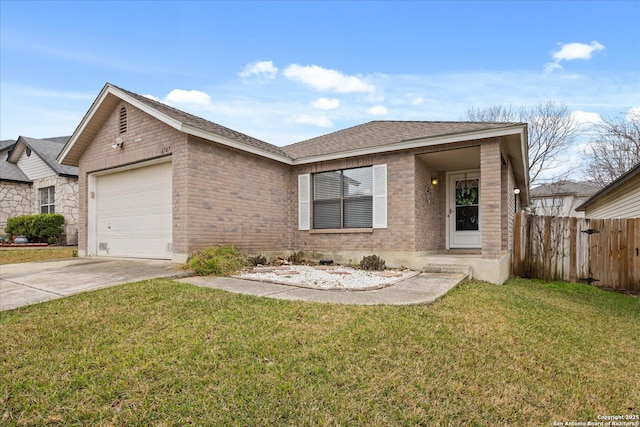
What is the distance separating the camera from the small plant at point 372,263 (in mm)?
8172

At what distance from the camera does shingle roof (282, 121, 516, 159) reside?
8477mm

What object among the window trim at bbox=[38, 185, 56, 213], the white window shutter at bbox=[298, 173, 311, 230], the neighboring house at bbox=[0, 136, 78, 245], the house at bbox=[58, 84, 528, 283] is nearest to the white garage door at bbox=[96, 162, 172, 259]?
the house at bbox=[58, 84, 528, 283]

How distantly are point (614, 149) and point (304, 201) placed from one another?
21760 mm

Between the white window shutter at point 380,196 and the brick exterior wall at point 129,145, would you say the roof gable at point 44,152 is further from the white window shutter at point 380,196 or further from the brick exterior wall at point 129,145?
the white window shutter at point 380,196

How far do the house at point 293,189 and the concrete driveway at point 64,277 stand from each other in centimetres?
92

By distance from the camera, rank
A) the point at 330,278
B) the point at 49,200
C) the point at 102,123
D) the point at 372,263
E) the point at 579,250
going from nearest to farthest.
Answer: the point at 330,278 → the point at 372,263 → the point at 579,250 → the point at 102,123 → the point at 49,200

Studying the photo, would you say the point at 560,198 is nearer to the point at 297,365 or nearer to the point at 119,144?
the point at 119,144

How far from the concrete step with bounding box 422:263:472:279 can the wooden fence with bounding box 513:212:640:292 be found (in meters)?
3.14

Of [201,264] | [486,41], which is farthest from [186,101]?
[201,264]

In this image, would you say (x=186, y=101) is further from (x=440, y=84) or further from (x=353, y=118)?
(x=440, y=84)

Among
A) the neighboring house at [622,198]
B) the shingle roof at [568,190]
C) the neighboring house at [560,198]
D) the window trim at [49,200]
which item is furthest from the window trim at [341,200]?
the shingle roof at [568,190]

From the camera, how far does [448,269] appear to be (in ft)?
24.8

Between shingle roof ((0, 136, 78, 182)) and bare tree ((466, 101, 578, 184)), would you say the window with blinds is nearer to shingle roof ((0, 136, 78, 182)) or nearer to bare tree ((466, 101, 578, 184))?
shingle roof ((0, 136, 78, 182))

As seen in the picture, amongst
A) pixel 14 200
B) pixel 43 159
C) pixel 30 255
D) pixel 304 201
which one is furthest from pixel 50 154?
pixel 304 201
